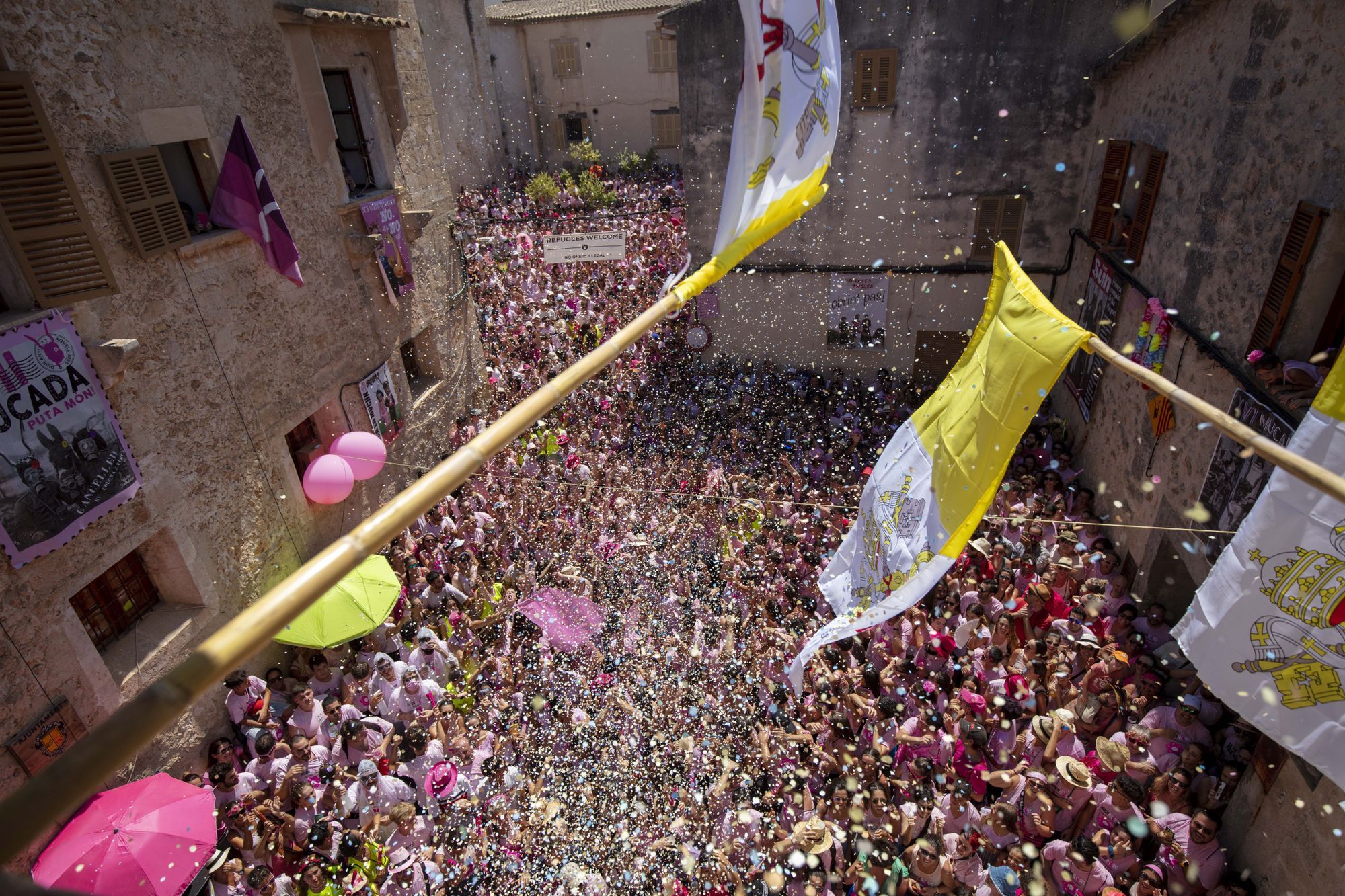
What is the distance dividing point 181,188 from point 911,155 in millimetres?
10182

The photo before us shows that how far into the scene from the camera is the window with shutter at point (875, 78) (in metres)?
11.1

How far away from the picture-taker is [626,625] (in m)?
7.58

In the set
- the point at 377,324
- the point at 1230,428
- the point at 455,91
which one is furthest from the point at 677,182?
the point at 1230,428

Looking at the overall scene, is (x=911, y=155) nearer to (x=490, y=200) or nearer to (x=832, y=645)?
(x=832, y=645)

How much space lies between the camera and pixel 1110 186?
9625 millimetres

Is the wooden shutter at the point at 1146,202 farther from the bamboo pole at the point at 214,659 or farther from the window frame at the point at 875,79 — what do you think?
the bamboo pole at the point at 214,659

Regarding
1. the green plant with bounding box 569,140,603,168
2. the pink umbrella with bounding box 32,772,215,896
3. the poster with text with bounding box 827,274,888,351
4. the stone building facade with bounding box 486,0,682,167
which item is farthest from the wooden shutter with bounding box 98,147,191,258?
the stone building facade with bounding box 486,0,682,167

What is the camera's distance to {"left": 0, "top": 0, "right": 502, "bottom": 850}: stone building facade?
17.4 ft

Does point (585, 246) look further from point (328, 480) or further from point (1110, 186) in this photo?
point (1110, 186)

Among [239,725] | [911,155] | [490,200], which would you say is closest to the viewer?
[239,725]

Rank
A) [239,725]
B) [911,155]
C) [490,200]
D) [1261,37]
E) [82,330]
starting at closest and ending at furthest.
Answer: [82,330] < [1261,37] < [239,725] < [911,155] < [490,200]

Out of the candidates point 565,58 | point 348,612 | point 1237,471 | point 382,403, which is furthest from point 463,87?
point 1237,471

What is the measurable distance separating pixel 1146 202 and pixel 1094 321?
2123mm

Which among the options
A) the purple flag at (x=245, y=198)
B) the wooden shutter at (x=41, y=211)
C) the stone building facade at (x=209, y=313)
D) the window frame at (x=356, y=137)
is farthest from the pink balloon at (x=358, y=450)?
the window frame at (x=356, y=137)
